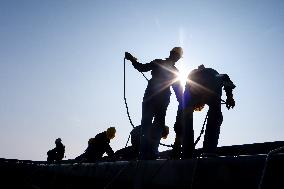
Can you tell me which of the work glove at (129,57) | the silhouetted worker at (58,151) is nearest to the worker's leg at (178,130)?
the work glove at (129,57)

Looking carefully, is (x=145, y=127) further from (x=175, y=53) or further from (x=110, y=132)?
(x=110, y=132)

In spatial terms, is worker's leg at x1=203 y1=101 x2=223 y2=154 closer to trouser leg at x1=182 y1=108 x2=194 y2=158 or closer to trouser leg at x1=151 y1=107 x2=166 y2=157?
trouser leg at x1=182 y1=108 x2=194 y2=158

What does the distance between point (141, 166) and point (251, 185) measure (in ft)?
5.01

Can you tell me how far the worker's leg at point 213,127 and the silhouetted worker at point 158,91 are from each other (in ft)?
2.92

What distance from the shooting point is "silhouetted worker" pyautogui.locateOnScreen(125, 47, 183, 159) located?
554cm

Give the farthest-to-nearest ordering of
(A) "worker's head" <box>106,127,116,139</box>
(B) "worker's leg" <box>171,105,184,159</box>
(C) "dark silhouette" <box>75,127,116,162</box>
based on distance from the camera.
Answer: (A) "worker's head" <box>106,127,116,139</box>, (C) "dark silhouette" <box>75,127,116,162</box>, (B) "worker's leg" <box>171,105,184,159</box>

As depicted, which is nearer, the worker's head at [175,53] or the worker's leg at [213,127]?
the worker's leg at [213,127]

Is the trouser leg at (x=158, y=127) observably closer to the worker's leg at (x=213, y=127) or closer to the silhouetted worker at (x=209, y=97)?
the silhouetted worker at (x=209, y=97)

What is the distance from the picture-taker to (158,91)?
575 centimetres

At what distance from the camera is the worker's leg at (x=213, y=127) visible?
4797 mm

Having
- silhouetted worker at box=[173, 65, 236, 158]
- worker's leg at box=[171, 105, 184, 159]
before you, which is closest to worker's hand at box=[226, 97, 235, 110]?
silhouetted worker at box=[173, 65, 236, 158]

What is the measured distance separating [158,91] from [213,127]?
1.27 metres

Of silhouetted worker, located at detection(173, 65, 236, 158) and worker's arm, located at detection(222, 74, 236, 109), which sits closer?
silhouetted worker, located at detection(173, 65, 236, 158)

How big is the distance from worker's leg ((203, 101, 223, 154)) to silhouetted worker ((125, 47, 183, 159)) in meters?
0.89
